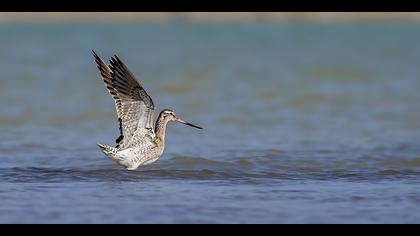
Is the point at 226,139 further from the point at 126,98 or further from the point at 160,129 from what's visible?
the point at 126,98

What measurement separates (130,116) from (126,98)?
17 centimetres

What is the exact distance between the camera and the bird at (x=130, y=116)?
9219 mm

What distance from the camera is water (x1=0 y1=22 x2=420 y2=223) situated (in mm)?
7719

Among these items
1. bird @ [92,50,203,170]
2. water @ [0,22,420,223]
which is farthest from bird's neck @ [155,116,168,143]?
water @ [0,22,420,223]

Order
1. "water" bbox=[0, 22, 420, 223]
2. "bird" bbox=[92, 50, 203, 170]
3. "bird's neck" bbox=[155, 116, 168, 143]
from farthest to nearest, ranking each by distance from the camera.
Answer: "bird's neck" bbox=[155, 116, 168, 143]
"bird" bbox=[92, 50, 203, 170]
"water" bbox=[0, 22, 420, 223]

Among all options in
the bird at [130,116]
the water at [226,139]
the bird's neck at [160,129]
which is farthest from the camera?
the bird's neck at [160,129]

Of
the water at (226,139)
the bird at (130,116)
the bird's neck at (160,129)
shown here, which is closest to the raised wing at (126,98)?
the bird at (130,116)

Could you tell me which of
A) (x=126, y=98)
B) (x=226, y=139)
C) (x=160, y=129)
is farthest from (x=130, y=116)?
(x=226, y=139)

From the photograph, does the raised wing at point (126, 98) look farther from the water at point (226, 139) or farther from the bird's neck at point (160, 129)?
the water at point (226, 139)

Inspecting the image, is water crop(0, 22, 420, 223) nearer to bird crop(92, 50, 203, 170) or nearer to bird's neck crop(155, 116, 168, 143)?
bird crop(92, 50, 203, 170)

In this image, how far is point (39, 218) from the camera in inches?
285

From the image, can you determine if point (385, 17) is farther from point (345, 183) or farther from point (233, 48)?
point (345, 183)

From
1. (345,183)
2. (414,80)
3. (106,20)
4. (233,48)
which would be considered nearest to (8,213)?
(345,183)

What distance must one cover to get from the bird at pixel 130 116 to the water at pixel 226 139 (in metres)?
0.18
